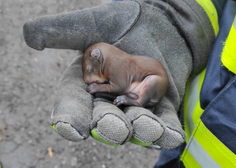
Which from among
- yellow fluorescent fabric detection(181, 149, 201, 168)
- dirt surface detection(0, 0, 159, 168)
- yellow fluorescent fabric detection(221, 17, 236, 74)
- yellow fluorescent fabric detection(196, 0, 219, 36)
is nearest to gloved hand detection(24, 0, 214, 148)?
yellow fluorescent fabric detection(196, 0, 219, 36)

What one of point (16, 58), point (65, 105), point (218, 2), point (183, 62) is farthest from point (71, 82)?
point (16, 58)

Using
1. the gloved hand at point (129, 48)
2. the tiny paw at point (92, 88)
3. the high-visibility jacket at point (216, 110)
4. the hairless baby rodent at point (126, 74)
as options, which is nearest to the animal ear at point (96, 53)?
the hairless baby rodent at point (126, 74)

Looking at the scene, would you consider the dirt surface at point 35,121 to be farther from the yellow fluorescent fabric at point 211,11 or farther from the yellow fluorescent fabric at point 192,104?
the yellow fluorescent fabric at point 211,11

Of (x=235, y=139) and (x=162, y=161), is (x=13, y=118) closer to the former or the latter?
(x=162, y=161)

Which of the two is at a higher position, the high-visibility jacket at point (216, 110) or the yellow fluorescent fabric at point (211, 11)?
the yellow fluorescent fabric at point (211, 11)

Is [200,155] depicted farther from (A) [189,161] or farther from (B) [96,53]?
(B) [96,53]

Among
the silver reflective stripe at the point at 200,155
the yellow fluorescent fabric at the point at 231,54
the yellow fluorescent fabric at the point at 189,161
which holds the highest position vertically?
the yellow fluorescent fabric at the point at 231,54
